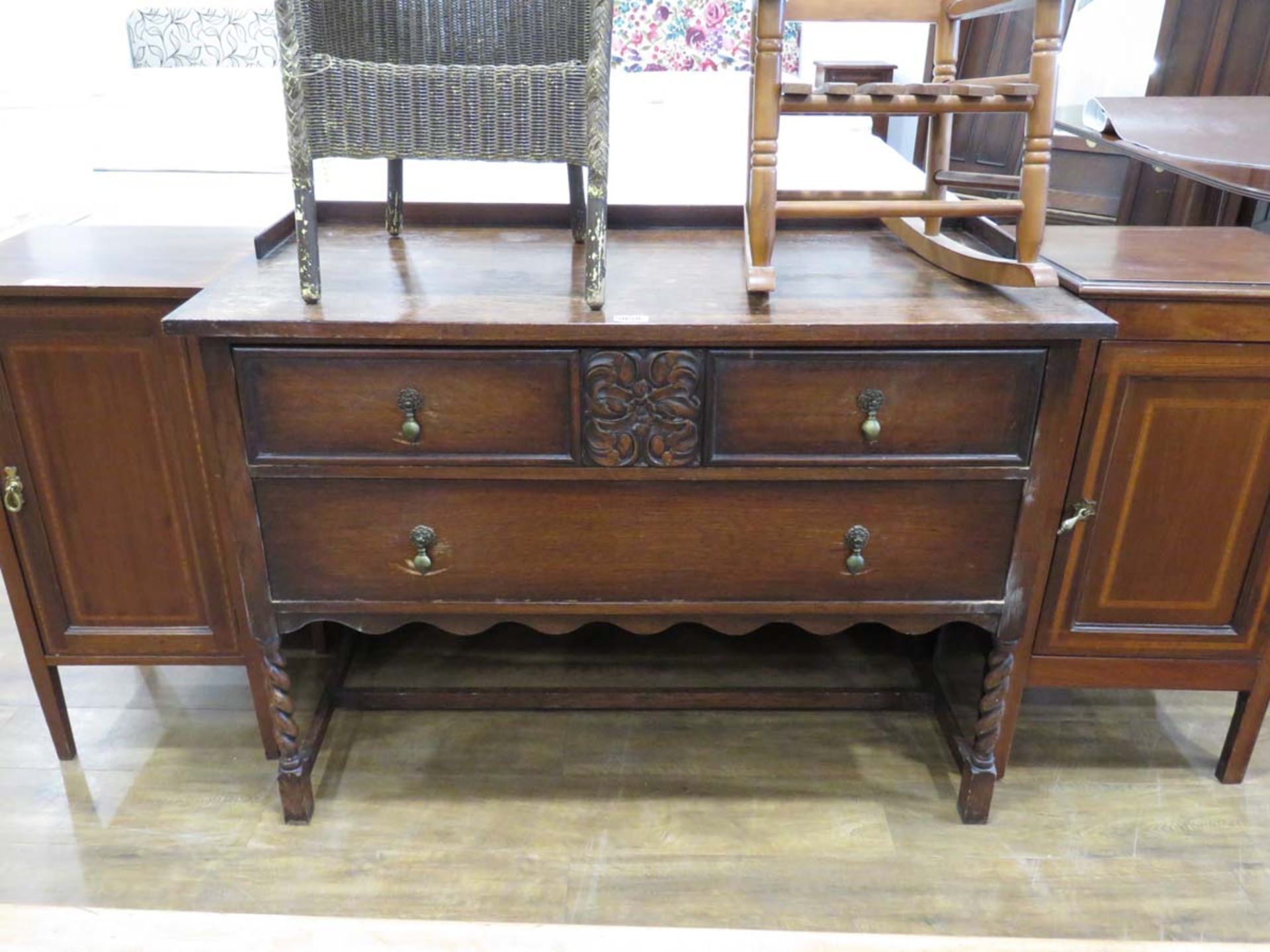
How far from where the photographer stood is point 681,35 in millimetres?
3814

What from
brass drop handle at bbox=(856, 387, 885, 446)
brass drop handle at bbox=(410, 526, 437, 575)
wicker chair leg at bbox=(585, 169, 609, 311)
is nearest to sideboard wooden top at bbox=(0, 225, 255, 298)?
brass drop handle at bbox=(410, 526, 437, 575)

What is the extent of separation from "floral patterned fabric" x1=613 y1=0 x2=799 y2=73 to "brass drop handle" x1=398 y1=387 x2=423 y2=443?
117 inches

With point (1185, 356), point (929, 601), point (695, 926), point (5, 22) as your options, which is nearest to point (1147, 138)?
point (1185, 356)

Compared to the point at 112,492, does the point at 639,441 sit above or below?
above

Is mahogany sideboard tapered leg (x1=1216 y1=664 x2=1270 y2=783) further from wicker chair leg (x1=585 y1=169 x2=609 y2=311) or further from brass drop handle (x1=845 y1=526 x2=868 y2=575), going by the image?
wicker chair leg (x1=585 y1=169 x2=609 y2=311)

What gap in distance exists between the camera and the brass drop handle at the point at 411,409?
49.1 inches

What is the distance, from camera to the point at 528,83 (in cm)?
120

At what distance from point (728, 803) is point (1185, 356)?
1.01 metres

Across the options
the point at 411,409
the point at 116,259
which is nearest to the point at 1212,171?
the point at 411,409

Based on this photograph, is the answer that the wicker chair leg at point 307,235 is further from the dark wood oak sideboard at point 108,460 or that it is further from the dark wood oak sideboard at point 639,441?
the dark wood oak sideboard at point 108,460

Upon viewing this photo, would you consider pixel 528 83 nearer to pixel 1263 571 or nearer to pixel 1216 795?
pixel 1263 571

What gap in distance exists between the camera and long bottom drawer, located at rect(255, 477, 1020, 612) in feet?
4.38

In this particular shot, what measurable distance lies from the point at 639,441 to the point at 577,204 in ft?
1.66

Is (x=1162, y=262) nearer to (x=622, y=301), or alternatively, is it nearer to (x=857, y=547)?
(x=857, y=547)
